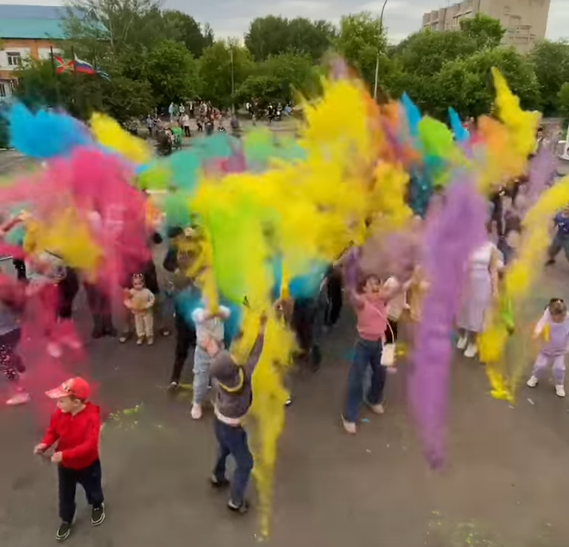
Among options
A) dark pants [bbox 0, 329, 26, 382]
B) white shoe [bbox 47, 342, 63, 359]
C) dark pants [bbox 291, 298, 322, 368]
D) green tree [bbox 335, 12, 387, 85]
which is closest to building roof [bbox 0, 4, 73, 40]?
green tree [bbox 335, 12, 387, 85]

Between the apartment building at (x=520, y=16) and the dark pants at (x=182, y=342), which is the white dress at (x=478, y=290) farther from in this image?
the apartment building at (x=520, y=16)

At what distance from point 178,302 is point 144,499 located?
6.15 feet

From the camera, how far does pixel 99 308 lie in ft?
20.0

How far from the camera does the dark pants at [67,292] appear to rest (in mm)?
5848

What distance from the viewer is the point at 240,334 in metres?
4.15

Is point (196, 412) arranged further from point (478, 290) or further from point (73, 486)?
point (478, 290)

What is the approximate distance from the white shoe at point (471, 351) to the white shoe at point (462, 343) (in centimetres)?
8

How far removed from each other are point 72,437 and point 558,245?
7.65 m

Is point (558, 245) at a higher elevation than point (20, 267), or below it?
below

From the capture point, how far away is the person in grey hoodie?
3.23m

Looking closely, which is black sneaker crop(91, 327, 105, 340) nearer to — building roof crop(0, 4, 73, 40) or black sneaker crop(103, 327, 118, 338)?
black sneaker crop(103, 327, 118, 338)

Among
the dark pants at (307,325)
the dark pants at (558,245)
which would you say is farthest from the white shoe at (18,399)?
the dark pants at (558,245)

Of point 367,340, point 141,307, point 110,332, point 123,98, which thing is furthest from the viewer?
point 123,98

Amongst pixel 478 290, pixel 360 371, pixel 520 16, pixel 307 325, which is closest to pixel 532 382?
pixel 478 290
